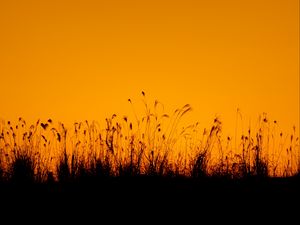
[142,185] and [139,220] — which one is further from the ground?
[142,185]

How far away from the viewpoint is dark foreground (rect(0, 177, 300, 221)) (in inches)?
191

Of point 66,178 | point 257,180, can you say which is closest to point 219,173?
point 257,180

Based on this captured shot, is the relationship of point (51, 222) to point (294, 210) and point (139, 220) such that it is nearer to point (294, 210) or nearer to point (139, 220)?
point (139, 220)

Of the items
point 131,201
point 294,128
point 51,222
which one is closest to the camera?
point 51,222

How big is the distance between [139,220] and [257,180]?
2065 mm

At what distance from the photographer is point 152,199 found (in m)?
5.17

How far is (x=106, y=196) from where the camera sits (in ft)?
17.4

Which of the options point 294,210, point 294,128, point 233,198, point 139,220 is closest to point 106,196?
point 139,220

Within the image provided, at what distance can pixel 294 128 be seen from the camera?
25.0 ft

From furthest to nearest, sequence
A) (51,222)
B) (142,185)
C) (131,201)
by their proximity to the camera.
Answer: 1. (142,185)
2. (131,201)
3. (51,222)

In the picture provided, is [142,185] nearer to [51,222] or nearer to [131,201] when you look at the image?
[131,201]

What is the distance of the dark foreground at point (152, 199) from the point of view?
4.85m

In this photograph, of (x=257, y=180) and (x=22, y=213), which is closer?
(x=22, y=213)

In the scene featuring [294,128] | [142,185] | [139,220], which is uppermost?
[294,128]
